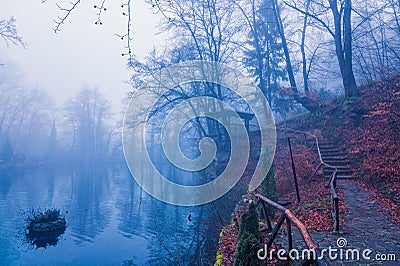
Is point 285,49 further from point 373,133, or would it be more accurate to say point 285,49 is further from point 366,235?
point 366,235

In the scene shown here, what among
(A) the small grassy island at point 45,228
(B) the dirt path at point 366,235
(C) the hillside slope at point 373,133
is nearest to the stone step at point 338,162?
(C) the hillside slope at point 373,133

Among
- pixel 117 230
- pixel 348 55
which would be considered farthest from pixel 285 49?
pixel 117 230

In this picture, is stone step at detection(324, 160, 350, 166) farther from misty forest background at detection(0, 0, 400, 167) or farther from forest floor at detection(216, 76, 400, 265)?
misty forest background at detection(0, 0, 400, 167)

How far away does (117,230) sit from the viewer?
12.0 meters

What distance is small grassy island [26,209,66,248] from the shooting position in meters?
10.7

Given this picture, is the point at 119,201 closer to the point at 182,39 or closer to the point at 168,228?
the point at 168,228

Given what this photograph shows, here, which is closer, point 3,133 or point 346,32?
point 346,32

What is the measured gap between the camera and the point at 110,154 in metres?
51.3

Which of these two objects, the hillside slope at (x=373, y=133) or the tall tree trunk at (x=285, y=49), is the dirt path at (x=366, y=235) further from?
the tall tree trunk at (x=285, y=49)

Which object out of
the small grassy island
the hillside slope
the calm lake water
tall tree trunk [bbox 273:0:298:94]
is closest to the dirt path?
the hillside slope

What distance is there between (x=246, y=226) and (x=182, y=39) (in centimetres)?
1856

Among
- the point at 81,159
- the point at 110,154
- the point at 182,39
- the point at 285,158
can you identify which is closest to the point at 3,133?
the point at 81,159

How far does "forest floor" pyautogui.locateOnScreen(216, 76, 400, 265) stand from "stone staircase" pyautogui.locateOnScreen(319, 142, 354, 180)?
0.94ft

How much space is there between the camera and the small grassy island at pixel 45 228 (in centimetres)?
1072
